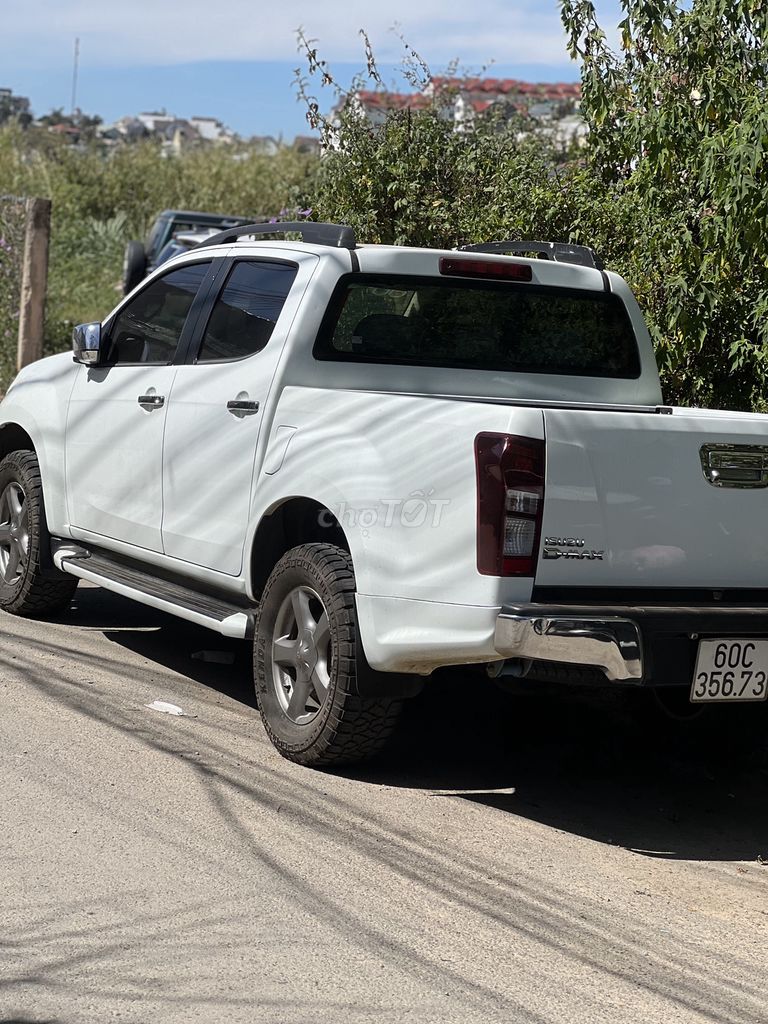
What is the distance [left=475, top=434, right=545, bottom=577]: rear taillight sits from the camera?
453 centimetres

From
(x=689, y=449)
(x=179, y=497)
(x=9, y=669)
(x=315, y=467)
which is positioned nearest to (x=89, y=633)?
(x=9, y=669)

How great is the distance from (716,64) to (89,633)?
163 inches

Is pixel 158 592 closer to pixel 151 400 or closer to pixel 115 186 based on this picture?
pixel 151 400

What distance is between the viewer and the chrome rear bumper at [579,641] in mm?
4461

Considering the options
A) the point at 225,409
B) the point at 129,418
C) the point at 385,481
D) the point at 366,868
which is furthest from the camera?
the point at 129,418

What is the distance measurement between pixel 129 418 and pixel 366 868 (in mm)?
2949

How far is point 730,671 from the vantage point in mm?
4730

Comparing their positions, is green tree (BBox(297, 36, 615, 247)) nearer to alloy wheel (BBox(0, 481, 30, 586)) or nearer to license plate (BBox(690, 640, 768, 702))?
alloy wheel (BBox(0, 481, 30, 586))

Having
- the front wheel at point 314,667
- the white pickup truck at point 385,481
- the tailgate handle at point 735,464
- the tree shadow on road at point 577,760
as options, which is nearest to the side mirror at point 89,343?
the white pickup truck at point 385,481

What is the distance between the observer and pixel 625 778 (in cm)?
581

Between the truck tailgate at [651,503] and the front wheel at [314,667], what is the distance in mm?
838

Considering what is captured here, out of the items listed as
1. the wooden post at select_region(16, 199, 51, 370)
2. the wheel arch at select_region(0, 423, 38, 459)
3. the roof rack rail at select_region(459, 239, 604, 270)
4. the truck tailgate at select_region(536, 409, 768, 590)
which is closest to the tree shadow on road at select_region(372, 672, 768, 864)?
the truck tailgate at select_region(536, 409, 768, 590)

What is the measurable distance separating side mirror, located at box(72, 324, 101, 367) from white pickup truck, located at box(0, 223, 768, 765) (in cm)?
1

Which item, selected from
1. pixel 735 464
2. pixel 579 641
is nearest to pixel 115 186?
pixel 735 464
